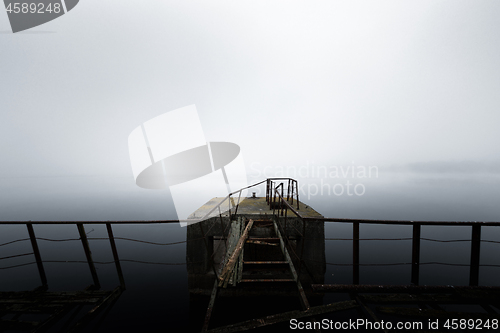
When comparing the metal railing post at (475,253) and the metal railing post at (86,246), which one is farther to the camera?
the metal railing post at (86,246)

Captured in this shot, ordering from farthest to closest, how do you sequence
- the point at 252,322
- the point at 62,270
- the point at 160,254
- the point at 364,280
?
the point at 160,254
the point at 62,270
the point at 364,280
the point at 252,322

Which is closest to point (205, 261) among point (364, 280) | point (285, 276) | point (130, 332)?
point (285, 276)

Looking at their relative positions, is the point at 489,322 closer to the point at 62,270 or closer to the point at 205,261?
the point at 205,261

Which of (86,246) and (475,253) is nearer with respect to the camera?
(475,253)

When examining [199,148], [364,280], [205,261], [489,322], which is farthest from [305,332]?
[364,280]

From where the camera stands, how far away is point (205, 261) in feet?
26.1

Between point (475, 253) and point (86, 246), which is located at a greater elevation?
point (86, 246)

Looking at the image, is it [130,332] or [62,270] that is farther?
[62,270]

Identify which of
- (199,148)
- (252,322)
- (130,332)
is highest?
(199,148)

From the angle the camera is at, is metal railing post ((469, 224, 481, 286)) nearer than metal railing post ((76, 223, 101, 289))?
Yes

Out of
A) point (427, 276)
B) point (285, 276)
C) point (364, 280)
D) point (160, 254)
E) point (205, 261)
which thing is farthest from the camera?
point (160, 254)

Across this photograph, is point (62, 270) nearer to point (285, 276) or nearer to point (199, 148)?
point (199, 148)

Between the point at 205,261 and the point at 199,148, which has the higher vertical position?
the point at 199,148

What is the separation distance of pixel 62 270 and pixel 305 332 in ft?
107
